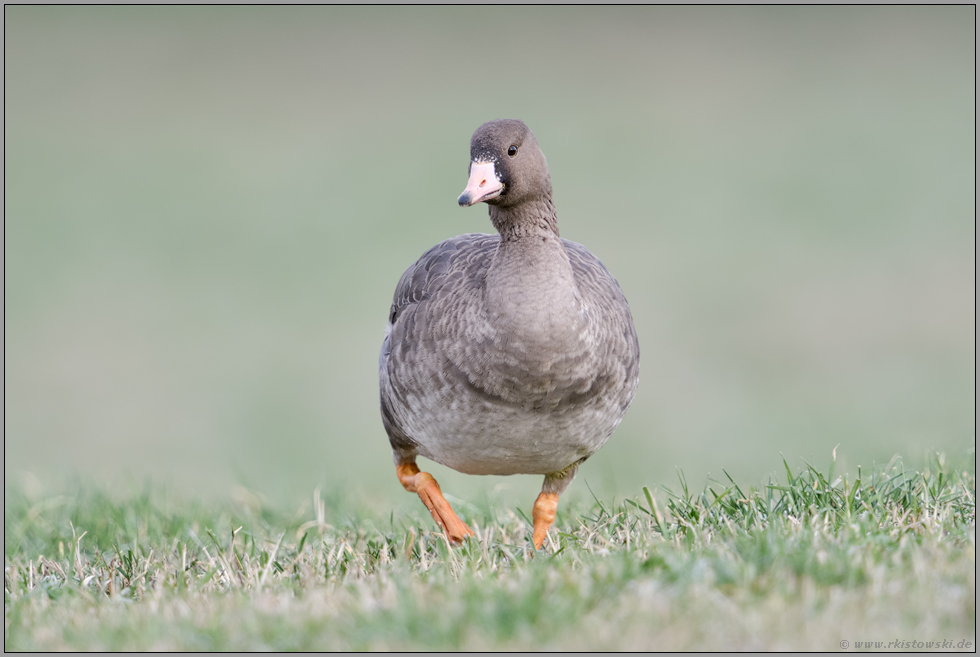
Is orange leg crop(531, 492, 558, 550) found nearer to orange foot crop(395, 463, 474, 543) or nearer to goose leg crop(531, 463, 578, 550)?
goose leg crop(531, 463, 578, 550)

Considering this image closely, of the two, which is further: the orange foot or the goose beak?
the orange foot

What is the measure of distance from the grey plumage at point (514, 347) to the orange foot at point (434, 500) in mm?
324

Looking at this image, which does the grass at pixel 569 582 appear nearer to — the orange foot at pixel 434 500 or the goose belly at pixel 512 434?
the orange foot at pixel 434 500

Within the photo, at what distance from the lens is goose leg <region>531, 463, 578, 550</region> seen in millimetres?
4770

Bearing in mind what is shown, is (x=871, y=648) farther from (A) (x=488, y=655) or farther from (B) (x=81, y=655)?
(B) (x=81, y=655)

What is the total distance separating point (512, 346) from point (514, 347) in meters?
0.01

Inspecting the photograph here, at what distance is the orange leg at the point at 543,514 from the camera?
4754 mm

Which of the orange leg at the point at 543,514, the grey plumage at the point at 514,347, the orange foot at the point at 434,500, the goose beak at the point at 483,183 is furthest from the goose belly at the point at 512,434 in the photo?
the goose beak at the point at 483,183

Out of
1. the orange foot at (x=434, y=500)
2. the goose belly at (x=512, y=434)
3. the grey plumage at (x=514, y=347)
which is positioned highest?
the grey plumage at (x=514, y=347)

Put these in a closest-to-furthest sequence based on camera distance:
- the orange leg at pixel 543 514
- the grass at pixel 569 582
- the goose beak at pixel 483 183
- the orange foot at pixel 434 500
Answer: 1. the grass at pixel 569 582
2. the goose beak at pixel 483 183
3. the orange leg at pixel 543 514
4. the orange foot at pixel 434 500

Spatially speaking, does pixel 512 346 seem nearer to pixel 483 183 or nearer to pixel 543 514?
pixel 483 183

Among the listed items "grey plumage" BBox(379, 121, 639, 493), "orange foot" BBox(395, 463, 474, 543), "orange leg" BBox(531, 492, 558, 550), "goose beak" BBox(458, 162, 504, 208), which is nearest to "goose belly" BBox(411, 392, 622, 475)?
"grey plumage" BBox(379, 121, 639, 493)

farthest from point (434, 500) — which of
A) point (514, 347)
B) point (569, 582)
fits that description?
point (569, 582)

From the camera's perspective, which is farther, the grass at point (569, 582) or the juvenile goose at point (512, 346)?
the juvenile goose at point (512, 346)
